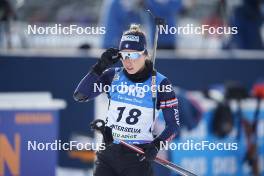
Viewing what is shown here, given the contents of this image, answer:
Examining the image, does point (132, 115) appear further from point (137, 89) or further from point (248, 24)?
point (248, 24)

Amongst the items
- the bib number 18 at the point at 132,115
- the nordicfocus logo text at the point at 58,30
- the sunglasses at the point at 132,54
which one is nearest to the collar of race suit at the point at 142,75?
the sunglasses at the point at 132,54

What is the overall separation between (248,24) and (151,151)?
165 inches

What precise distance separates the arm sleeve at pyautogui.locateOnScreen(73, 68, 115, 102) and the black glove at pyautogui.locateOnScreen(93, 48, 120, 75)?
0.04m

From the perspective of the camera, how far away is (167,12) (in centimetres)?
888

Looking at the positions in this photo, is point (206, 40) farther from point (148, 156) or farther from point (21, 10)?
point (148, 156)

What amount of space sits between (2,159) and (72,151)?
104 centimetres

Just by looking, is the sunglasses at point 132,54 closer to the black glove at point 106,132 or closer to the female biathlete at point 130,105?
the female biathlete at point 130,105

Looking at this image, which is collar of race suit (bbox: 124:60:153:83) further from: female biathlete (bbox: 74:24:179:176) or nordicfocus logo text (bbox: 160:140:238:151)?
nordicfocus logo text (bbox: 160:140:238:151)

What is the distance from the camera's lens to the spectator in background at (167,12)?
869 centimetres

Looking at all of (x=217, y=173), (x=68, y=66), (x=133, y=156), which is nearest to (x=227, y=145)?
(x=217, y=173)

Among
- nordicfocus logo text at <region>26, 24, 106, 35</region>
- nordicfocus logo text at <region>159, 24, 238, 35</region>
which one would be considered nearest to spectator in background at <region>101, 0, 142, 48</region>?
nordicfocus logo text at <region>26, 24, 106, 35</region>

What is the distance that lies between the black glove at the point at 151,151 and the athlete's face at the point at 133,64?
541mm

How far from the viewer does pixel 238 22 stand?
1006cm

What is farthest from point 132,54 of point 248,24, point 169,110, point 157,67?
point 248,24
